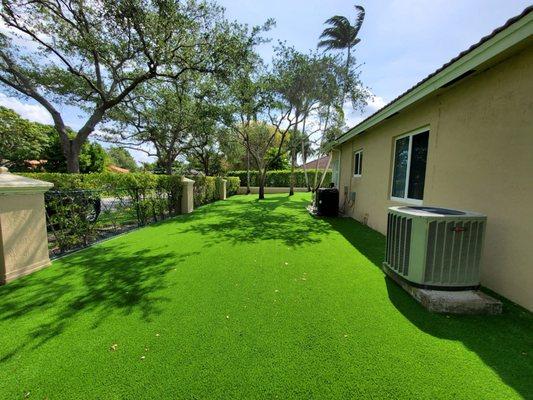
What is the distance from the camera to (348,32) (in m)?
18.3

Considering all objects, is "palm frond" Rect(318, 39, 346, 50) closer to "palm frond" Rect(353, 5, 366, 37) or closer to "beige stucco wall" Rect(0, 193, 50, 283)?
"palm frond" Rect(353, 5, 366, 37)

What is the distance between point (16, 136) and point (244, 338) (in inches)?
1002

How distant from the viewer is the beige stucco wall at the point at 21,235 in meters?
3.60

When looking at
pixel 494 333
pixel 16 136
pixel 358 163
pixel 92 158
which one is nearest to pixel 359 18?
pixel 358 163

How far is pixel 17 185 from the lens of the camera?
3643mm

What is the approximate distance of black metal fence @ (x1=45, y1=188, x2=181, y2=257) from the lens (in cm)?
512

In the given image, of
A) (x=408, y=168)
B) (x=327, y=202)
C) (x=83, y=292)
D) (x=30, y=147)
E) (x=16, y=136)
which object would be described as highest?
(x=16, y=136)

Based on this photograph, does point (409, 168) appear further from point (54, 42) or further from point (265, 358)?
point (54, 42)

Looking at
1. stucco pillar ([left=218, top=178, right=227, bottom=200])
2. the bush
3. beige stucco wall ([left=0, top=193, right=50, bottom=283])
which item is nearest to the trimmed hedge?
the bush

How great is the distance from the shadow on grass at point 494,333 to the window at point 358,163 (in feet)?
20.8

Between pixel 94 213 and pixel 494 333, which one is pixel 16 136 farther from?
pixel 494 333

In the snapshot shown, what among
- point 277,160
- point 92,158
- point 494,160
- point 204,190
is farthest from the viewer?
point 277,160

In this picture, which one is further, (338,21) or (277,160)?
(277,160)

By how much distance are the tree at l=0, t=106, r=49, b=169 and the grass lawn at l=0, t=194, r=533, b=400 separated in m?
21.4
